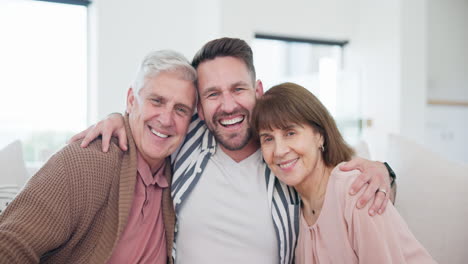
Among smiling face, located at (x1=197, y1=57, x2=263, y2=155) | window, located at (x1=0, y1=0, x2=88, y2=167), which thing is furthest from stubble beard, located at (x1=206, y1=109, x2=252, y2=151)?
window, located at (x1=0, y1=0, x2=88, y2=167)

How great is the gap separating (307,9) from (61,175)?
Answer: 338 centimetres

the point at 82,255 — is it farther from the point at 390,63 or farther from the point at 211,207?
the point at 390,63

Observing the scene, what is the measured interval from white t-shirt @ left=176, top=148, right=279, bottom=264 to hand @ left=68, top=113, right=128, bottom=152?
356mm

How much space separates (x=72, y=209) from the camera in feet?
3.77

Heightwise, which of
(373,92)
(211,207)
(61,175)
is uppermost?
(373,92)

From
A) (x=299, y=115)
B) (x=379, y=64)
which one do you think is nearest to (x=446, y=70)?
(x=379, y=64)

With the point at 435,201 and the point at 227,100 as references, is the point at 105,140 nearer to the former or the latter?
the point at 227,100

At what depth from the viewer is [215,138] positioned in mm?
1597

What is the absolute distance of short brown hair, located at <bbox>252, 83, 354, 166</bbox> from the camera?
1.31m

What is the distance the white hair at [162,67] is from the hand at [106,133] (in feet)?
0.48

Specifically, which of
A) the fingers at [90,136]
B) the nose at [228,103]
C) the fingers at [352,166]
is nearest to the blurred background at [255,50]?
the nose at [228,103]

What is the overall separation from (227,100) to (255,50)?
247 cm

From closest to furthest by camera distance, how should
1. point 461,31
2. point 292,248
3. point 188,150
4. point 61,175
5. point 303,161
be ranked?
point 61,175
point 303,161
point 292,248
point 188,150
point 461,31

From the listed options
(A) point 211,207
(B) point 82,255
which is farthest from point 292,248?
(B) point 82,255
